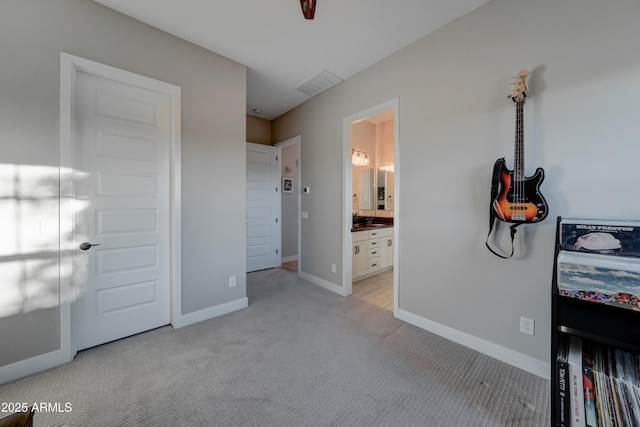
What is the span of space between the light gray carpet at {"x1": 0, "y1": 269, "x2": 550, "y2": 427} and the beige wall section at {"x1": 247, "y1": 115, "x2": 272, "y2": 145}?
3.24 meters

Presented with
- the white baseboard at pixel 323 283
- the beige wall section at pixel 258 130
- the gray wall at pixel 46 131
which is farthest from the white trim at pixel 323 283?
the beige wall section at pixel 258 130

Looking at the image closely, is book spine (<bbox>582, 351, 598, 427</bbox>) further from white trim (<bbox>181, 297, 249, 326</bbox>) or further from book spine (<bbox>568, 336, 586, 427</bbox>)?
white trim (<bbox>181, 297, 249, 326</bbox>)

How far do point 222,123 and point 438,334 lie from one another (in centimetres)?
304

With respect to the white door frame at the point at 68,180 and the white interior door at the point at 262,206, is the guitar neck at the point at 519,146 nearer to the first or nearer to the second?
the white door frame at the point at 68,180

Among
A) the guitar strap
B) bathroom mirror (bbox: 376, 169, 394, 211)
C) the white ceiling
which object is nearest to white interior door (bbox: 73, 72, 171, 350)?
the white ceiling

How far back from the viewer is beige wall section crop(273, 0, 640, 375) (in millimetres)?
1470

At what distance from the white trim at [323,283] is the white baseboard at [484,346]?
35.4 inches

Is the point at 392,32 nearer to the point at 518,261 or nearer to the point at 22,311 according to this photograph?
the point at 518,261

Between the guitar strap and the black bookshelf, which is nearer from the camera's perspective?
the black bookshelf

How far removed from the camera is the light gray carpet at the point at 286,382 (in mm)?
1397

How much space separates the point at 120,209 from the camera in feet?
7.00

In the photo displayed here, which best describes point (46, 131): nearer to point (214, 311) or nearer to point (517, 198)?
point (214, 311)

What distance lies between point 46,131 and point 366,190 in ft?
13.9

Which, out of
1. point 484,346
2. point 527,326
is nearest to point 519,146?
point 527,326
